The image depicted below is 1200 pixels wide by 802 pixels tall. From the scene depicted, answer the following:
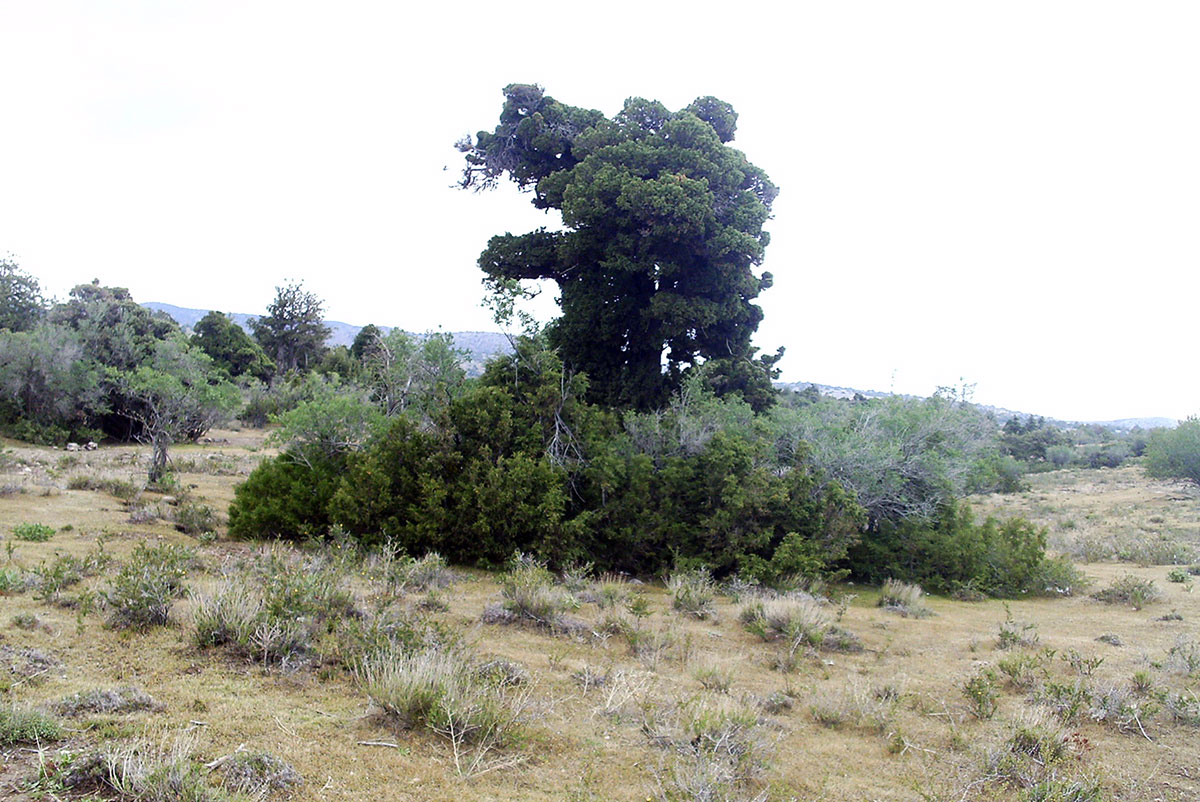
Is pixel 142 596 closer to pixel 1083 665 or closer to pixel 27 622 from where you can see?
pixel 27 622

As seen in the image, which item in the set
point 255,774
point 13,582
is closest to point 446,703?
point 255,774

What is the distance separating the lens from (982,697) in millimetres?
5855

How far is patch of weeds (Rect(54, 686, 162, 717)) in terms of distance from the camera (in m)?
4.16

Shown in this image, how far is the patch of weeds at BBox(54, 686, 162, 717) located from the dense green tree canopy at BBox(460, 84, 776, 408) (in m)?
11.4

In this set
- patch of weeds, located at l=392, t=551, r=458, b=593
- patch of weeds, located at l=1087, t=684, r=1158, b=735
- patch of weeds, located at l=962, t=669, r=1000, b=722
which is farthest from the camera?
patch of weeds, located at l=392, t=551, r=458, b=593

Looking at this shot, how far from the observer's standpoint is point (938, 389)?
16.6 meters

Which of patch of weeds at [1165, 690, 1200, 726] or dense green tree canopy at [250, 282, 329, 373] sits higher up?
dense green tree canopy at [250, 282, 329, 373]

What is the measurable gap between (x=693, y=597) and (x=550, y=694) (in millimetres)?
3923

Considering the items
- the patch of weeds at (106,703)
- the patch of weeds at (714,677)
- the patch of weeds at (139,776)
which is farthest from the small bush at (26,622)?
the patch of weeds at (714,677)

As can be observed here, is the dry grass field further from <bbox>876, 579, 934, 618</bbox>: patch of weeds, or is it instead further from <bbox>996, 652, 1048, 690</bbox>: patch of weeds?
<bbox>876, 579, 934, 618</bbox>: patch of weeds

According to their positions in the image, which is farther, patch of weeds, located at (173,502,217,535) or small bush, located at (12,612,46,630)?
patch of weeds, located at (173,502,217,535)

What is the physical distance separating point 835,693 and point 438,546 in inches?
257

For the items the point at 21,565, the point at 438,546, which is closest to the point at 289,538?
the point at 438,546

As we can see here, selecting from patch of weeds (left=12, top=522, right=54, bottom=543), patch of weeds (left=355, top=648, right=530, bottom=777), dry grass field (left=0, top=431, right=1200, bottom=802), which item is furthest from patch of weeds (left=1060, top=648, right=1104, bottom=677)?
patch of weeds (left=12, top=522, right=54, bottom=543)
